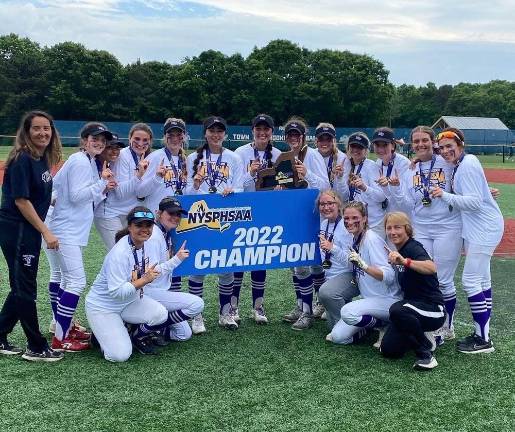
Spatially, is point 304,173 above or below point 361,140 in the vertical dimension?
below

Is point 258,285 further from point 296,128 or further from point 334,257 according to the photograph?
point 296,128

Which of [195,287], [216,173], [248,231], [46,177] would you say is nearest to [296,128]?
[216,173]

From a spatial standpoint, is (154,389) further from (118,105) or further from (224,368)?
(118,105)

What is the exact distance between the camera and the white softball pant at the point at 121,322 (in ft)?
17.8

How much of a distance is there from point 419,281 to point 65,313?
3.43 metres

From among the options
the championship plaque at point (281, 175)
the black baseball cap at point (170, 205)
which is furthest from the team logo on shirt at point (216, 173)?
the black baseball cap at point (170, 205)

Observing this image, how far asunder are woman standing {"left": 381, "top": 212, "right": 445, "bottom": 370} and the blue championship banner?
1.28m

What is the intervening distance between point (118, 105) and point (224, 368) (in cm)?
5329

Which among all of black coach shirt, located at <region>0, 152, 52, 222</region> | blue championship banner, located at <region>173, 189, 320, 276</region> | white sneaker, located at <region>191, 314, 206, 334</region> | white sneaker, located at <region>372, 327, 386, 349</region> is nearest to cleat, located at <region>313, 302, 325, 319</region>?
blue championship banner, located at <region>173, 189, 320, 276</region>

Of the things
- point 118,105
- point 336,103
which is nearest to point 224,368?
point 118,105

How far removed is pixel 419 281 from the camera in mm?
5543

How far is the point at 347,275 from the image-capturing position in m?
6.33

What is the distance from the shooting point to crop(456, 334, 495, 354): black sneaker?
5734 mm

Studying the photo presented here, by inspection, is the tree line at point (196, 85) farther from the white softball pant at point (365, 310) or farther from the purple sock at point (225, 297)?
the white softball pant at point (365, 310)
